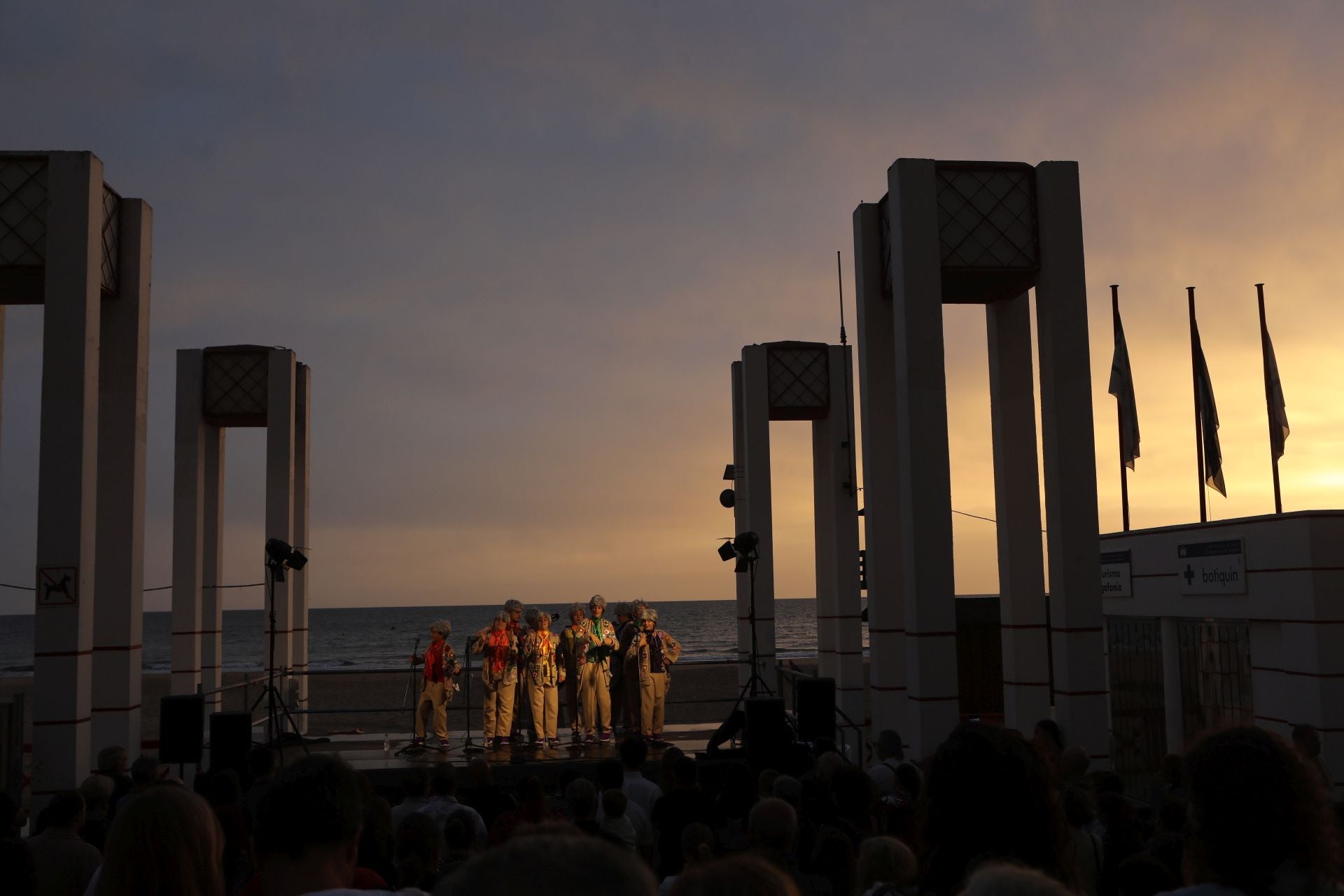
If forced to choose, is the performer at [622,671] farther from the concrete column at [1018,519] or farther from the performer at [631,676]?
the concrete column at [1018,519]

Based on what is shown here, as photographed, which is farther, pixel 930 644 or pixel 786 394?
pixel 786 394

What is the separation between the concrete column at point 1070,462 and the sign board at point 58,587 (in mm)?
9898

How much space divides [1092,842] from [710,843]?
1.67m

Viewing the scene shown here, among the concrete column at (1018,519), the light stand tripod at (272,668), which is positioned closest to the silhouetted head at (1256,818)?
the concrete column at (1018,519)

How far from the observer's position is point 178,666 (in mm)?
17219

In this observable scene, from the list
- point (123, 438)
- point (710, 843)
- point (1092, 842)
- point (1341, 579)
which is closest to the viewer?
point (1092, 842)

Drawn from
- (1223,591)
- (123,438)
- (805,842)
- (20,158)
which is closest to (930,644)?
(1223,591)

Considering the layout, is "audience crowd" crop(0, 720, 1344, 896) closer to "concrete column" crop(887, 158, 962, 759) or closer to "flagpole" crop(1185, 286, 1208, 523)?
"concrete column" crop(887, 158, 962, 759)

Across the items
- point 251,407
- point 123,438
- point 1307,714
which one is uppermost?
point 251,407

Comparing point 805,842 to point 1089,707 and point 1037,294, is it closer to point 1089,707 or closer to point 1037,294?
point 1089,707

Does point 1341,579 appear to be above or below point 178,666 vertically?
above

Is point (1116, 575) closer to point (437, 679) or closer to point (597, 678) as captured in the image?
point (597, 678)

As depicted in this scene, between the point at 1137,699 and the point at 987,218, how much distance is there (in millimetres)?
6575

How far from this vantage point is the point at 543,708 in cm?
1586
